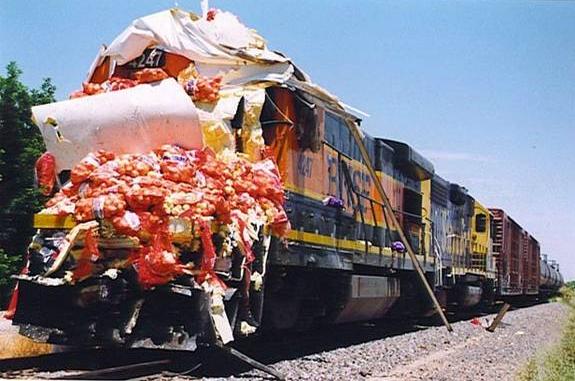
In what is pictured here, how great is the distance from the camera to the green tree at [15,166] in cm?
1493

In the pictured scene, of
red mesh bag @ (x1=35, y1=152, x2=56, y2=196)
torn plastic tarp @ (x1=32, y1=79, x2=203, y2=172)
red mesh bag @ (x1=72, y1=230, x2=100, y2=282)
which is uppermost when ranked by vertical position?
torn plastic tarp @ (x1=32, y1=79, x2=203, y2=172)

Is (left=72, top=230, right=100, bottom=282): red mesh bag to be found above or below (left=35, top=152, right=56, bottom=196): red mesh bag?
below

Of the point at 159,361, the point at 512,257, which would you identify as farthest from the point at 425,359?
the point at 512,257

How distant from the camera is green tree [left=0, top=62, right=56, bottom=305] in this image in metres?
14.9

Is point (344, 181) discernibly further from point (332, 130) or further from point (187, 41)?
point (187, 41)

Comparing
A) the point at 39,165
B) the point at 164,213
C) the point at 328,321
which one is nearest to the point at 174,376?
the point at 164,213

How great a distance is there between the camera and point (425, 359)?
9555 millimetres

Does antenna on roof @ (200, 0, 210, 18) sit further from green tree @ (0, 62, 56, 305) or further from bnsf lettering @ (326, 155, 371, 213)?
green tree @ (0, 62, 56, 305)

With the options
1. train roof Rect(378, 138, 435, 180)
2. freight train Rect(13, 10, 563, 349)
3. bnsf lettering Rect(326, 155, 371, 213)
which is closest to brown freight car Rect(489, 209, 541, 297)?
train roof Rect(378, 138, 435, 180)

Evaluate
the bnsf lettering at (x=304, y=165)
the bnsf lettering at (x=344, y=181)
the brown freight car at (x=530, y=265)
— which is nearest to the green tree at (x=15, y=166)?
the bnsf lettering at (x=344, y=181)

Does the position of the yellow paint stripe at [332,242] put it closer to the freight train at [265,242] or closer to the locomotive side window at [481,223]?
the freight train at [265,242]

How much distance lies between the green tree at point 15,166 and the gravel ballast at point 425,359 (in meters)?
6.60

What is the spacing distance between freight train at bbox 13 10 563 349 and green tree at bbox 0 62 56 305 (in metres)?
6.27

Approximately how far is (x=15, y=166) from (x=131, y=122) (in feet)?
34.5
